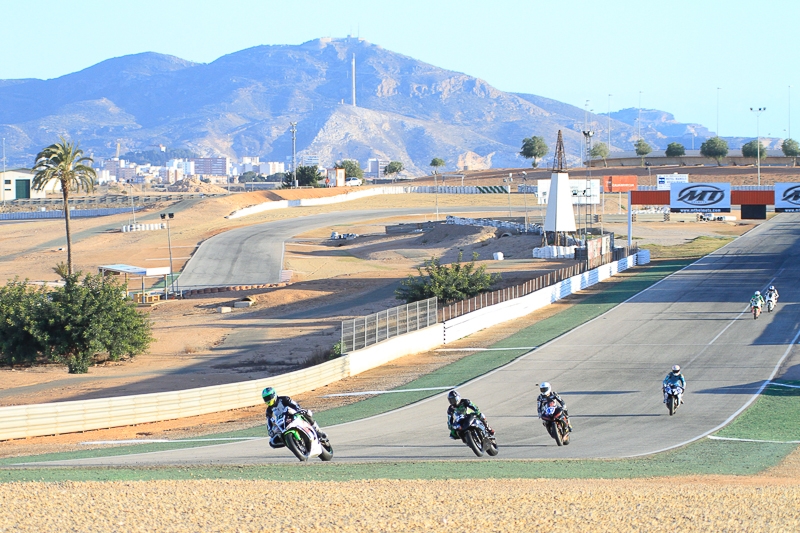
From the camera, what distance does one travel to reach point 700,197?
232 ft

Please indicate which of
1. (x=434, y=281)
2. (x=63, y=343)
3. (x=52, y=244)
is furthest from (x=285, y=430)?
(x=52, y=244)

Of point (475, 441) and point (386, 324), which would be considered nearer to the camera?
point (475, 441)

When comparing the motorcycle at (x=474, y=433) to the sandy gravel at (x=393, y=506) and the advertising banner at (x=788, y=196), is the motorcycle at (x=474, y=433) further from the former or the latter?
the advertising banner at (x=788, y=196)

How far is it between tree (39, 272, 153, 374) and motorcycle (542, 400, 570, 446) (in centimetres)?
2234

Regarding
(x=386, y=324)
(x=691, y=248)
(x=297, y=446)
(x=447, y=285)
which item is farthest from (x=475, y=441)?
(x=691, y=248)

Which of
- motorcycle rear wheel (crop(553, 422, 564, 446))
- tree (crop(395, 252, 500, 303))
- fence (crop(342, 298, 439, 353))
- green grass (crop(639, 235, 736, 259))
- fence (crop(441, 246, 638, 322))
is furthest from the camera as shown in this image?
green grass (crop(639, 235, 736, 259))

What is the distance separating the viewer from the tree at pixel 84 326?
119 ft

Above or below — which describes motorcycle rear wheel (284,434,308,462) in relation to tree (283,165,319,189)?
below

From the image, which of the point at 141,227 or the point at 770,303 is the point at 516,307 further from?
the point at 141,227

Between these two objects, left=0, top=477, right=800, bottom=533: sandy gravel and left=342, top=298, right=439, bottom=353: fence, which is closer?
left=0, top=477, right=800, bottom=533: sandy gravel

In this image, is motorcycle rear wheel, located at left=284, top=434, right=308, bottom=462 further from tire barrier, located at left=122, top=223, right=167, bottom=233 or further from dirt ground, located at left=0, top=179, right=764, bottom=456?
tire barrier, located at left=122, top=223, right=167, bottom=233

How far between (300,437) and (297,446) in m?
0.24

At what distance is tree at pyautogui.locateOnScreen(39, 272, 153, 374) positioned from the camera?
36344 mm

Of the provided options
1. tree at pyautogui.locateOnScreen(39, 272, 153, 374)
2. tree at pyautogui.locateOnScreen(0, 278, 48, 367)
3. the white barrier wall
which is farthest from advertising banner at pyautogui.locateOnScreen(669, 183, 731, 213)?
tree at pyautogui.locateOnScreen(0, 278, 48, 367)
